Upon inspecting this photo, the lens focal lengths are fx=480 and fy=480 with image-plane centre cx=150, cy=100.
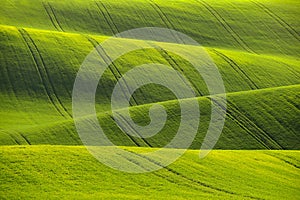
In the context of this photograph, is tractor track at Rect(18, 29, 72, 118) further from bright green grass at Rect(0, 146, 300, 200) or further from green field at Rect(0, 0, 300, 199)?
bright green grass at Rect(0, 146, 300, 200)

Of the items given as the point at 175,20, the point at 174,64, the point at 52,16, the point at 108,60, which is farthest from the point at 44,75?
the point at 175,20

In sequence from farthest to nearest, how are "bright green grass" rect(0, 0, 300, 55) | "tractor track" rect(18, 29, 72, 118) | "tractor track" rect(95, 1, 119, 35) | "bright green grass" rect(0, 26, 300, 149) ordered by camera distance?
"bright green grass" rect(0, 0, 300, 55) → "tractor track" rect(95, 1, 119, 35) → "tractor track" rect(18, 29, 72, 118) → "bright green grass" rect(0, 26, 300, 149)

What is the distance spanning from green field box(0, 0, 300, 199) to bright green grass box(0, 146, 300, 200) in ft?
0.18

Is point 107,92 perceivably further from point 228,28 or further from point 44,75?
point 228,28

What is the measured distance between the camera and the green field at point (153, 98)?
2212 cm

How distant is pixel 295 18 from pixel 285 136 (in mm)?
41714

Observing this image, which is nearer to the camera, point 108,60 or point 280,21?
point 108,60

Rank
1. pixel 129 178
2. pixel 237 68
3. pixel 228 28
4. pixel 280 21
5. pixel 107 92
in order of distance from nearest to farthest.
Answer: pixel 129 178 < pixel 107 92 < pixel 237 68 < pixel 228 28 < pixel 280 21

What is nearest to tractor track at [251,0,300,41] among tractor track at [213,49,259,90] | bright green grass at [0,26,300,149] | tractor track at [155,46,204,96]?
bright green grass at [0,26,300,149]

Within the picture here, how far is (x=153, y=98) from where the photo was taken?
1861 inches

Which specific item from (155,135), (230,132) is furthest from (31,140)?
(230,132)

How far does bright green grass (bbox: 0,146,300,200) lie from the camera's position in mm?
20281

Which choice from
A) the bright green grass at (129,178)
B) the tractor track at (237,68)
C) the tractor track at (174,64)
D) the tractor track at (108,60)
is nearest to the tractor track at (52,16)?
the tractor track at (108,60)

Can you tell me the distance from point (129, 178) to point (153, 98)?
25.0 m
